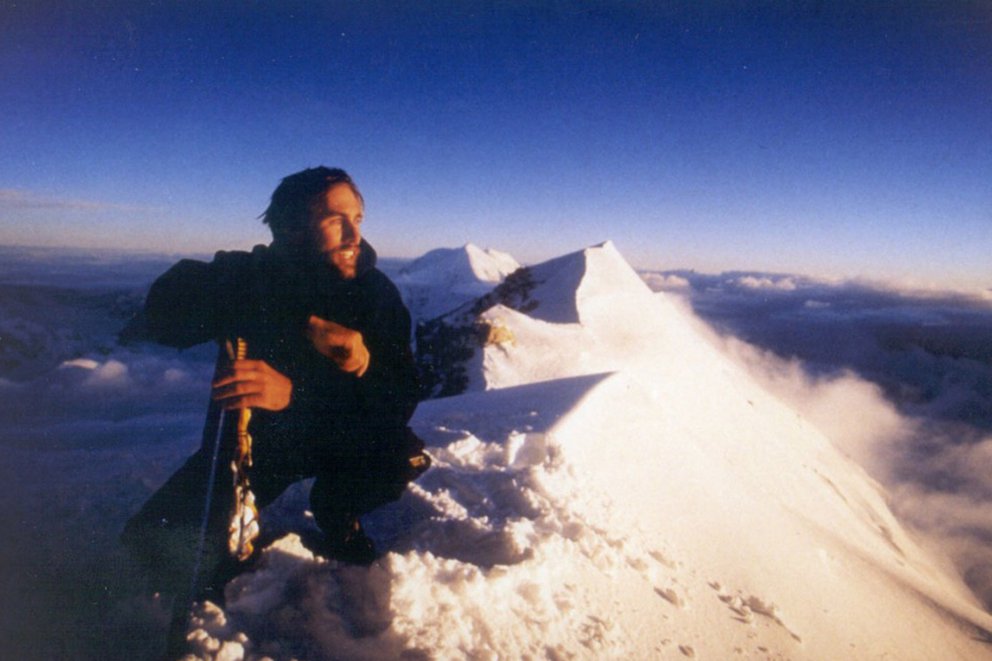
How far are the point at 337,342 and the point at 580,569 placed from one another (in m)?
1.71

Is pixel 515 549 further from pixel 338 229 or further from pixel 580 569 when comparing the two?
pixel 338 229

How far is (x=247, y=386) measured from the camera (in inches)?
63.1

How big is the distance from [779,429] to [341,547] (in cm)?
1103

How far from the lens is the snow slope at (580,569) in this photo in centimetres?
175

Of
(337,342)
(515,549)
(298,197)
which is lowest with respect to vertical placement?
(515,549)

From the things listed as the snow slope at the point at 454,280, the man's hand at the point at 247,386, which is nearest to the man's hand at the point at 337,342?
the man's hand at the point at 247,386

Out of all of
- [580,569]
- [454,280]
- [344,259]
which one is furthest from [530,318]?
[454,280]

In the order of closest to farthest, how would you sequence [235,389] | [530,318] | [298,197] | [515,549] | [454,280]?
[235,389], [298,197], [515,549], [530,318], [454,280]

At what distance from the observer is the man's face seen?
5.72ft

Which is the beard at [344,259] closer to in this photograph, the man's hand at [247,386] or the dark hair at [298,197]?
the dark hair at [298,197]

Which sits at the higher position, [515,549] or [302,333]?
[302,333]

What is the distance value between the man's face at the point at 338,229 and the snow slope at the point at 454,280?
27.8 ft

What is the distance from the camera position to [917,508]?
33188mm

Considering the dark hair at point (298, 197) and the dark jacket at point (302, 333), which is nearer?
the dark jacket at point (302, 333)
